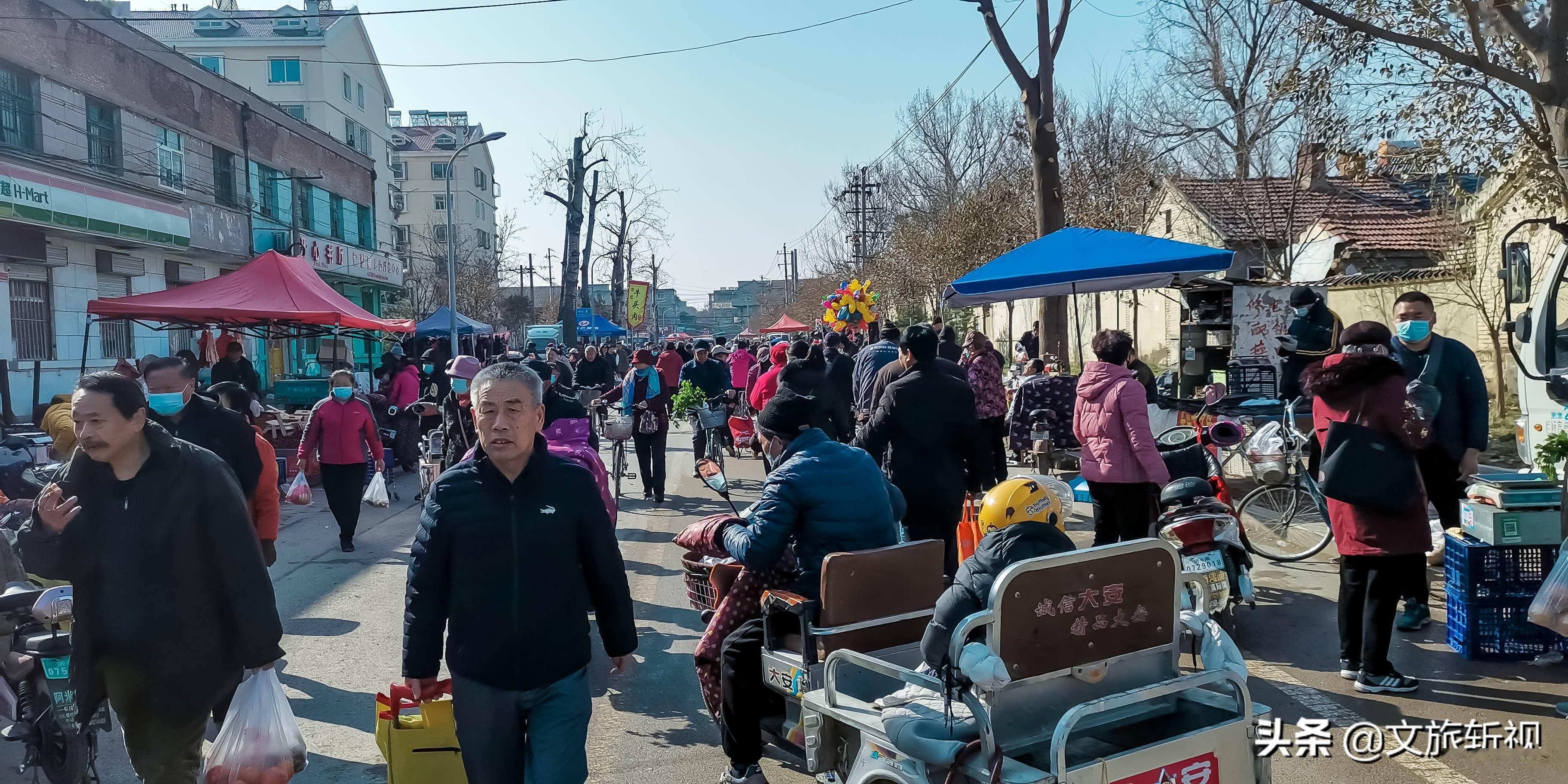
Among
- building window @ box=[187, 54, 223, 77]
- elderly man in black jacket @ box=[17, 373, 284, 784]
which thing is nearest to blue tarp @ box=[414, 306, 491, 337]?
building window @ box=[187, 54, 223, 77]

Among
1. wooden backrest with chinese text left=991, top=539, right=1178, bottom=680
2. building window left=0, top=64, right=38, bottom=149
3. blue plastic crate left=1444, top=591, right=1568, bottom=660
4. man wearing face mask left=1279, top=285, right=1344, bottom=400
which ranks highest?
building window left=0, top=64, right=38, bottom=149

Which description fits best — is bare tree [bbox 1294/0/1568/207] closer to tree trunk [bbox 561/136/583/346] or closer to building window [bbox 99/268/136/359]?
building window [bbox 99/268/136/359]

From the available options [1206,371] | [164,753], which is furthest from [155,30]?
[164,753]

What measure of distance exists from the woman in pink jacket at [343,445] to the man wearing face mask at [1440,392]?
823cm

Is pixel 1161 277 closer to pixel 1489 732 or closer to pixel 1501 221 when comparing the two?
pixel 1489 732

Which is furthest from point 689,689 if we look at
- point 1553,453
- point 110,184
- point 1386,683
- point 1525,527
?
point 110,184

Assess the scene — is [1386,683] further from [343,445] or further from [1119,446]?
[343,445]

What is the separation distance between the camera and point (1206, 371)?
1542 cm

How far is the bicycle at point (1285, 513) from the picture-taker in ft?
26.0

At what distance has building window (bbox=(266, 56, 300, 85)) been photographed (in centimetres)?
4497

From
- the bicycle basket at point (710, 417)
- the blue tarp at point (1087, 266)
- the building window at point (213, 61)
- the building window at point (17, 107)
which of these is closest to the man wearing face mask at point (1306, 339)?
the blue tarp at point (1087, 266)

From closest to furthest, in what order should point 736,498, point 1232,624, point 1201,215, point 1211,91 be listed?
point 1232,624 → point 736,498 → point 1211,91 → point 1201,215

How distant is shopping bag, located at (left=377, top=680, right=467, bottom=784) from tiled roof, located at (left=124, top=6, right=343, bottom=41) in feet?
157

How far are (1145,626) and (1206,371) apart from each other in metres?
12.8
